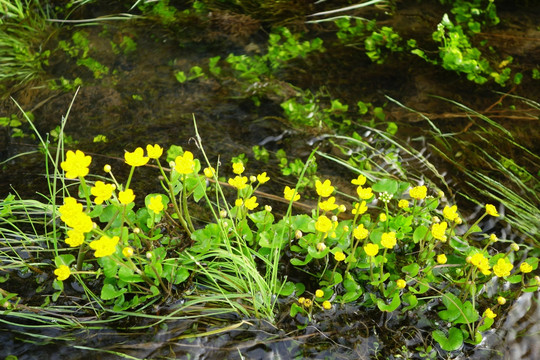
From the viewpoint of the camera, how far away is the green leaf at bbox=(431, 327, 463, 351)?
1.83 m

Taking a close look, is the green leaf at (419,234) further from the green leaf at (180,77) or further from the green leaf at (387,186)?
the green leaf at (180,77)

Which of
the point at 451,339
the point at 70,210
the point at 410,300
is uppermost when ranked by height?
the point at 70,210

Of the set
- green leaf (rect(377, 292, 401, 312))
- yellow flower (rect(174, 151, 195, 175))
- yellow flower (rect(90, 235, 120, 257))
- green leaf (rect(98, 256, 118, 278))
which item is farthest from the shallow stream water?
yellow flower (rect(174, 151, 195, 175))

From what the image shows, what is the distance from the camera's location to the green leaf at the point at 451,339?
1.83m

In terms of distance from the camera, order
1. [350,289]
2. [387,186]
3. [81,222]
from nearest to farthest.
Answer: [81,222]
[350,289]
[387,186]

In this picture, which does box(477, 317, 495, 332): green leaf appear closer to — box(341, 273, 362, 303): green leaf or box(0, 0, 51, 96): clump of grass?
box(341, 273, 362, 303): green leaf

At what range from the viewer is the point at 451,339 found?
1.85 meters

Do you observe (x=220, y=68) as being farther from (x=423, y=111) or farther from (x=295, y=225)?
(x=295, y=225)

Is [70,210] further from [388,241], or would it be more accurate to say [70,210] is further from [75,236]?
[388,241]

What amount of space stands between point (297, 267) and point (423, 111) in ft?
5.28

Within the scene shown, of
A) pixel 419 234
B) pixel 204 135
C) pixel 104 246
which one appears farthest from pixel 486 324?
pixel 204 135

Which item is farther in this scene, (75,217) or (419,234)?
(419,234)

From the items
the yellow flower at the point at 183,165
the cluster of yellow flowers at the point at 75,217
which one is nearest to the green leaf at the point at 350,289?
the yellow flower at the point at 183,165

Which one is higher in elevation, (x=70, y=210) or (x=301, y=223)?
(x=70, y=210)
